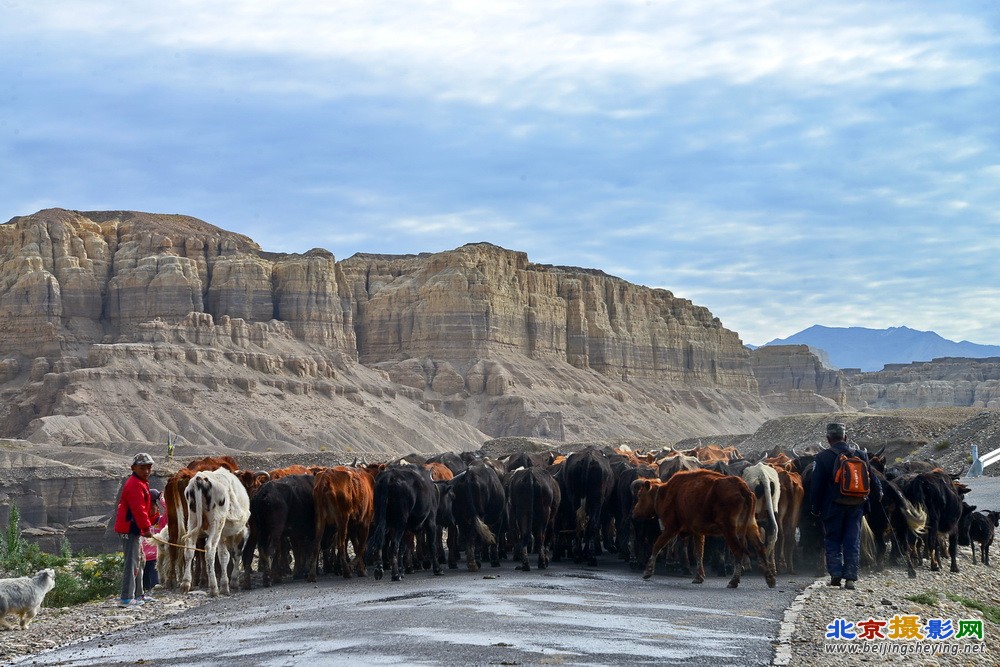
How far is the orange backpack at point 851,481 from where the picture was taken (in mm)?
14875

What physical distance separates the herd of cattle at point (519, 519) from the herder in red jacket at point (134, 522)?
711mm

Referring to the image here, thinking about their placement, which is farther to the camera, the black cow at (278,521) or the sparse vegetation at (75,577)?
the sparse vegetation at (75,577)

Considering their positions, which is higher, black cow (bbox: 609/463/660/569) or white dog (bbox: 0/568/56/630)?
black cow (bbox: 609/463/660/569)

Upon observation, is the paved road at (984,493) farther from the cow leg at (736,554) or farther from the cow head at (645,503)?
the cow leg at (736,554)

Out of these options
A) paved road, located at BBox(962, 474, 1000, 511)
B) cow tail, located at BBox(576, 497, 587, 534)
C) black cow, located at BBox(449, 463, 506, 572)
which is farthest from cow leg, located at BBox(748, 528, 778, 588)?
paved road, located at BBox(962, 474, 1000, 511)

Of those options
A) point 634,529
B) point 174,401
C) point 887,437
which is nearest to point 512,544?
point 634,529

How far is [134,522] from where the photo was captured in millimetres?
15680

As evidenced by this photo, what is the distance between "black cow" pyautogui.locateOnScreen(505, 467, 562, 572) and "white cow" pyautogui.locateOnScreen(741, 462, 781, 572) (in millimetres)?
3174

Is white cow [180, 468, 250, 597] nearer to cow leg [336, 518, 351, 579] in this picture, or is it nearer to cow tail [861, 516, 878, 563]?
cow leg [336, 518, 351, 579]

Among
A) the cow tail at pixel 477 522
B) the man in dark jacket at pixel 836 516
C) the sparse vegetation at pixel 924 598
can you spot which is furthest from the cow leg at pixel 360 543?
the sparse vegetation at pixel 924 598

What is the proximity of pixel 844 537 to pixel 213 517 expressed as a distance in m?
8.09

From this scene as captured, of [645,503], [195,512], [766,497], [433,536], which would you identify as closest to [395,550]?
[433,536]

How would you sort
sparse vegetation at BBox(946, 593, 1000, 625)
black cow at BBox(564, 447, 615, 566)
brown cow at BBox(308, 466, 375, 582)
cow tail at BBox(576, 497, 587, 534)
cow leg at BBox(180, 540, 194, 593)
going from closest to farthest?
1. sparse vegetation at BBox(946, 593, 1000, 625)
2. cow leg at BBox(180, 540, 194, 593)
3. brown cow at BBox(308, 466, 375, 582)
4. black cow at BBox(564, 447, 615, 566)
5. cow tail at BBox(576, 497, 587, 534)

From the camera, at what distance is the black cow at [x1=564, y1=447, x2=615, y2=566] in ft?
64.3
